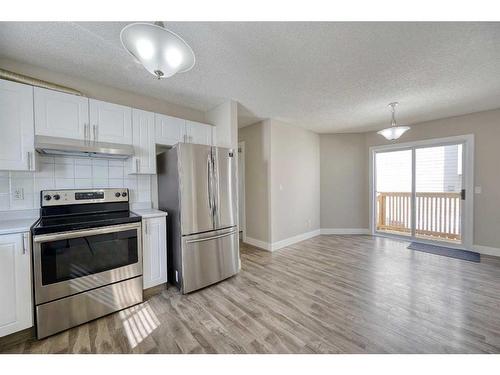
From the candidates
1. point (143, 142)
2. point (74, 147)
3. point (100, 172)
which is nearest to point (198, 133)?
point (143, 142)

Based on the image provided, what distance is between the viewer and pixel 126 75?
6.96 ft

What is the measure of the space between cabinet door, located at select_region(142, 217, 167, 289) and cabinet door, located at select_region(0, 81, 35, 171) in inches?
44.5

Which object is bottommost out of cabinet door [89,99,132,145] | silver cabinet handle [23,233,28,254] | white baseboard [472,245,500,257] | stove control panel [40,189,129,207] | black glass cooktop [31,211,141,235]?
white baseboard [472,245,500,257]

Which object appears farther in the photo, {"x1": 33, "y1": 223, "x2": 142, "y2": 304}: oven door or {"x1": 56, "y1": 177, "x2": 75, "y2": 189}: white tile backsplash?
{"x1": 56, "y1": 177, "x2": 75, "y2": 189}: white tile backsplash

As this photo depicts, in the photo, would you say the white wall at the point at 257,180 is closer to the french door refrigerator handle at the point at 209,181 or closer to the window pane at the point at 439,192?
the french door refrigerator handle at the point at 209,181

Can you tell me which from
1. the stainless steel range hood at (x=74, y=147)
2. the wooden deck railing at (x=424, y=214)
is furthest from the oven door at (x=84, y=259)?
the wooden deck railing at (x=424, y=214)

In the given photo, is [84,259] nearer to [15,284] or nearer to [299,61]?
[15,284]

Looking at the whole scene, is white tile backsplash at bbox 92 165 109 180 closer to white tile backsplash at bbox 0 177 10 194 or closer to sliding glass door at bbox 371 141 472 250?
white tile backsplash at bbox 0 177 10 194

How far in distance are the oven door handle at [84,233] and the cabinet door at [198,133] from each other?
4.37ft

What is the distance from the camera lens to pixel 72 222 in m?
1.74

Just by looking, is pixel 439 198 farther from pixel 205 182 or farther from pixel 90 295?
pixel 90 295

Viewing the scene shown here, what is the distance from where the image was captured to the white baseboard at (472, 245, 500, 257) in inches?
127

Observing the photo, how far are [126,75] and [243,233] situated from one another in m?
3.36

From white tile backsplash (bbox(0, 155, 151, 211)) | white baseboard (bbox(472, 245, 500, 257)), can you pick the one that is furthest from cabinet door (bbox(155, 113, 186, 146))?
white baseboard (bbox(472, 245, 500, 257))
